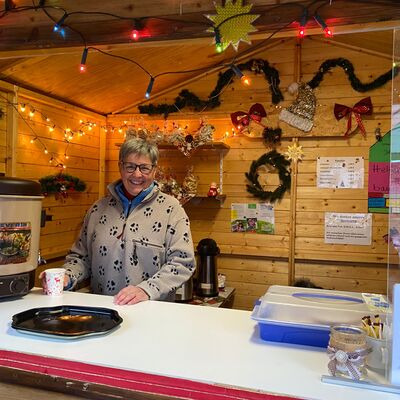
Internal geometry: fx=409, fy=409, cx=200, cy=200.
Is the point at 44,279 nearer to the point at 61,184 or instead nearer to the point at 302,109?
the point at 61,184

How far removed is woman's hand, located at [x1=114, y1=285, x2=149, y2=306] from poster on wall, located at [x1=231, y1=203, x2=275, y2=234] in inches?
84.6

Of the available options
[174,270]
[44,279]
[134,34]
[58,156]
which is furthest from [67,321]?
[58,156]

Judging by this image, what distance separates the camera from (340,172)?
3395 mm

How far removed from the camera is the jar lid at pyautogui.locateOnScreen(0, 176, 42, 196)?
139 cm

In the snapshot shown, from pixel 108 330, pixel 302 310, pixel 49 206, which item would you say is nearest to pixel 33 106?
pixel 49 206

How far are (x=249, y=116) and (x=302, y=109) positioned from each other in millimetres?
Result: 448

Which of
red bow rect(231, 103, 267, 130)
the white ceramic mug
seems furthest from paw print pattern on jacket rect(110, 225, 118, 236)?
red bow rect(231, 103, 267, 130)

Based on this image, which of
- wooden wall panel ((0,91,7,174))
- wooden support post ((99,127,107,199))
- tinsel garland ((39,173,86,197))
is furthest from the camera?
wooden support post ((99,127,107,199))

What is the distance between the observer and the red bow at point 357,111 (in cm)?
327

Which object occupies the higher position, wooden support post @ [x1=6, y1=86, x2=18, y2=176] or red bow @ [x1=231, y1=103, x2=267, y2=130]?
red bow @ [x1=231, y1=103, x2=267, y2=130]

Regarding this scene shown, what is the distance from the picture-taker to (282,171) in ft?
11.5

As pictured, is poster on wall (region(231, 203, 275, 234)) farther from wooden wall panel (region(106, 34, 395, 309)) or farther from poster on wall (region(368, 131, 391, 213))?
poster on wall (region(368, 131, 391, 213))

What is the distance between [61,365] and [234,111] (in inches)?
118

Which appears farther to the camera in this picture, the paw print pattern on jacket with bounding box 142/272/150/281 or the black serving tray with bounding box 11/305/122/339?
the paw print pattern on jacket with bounding box 142/272/150/281
